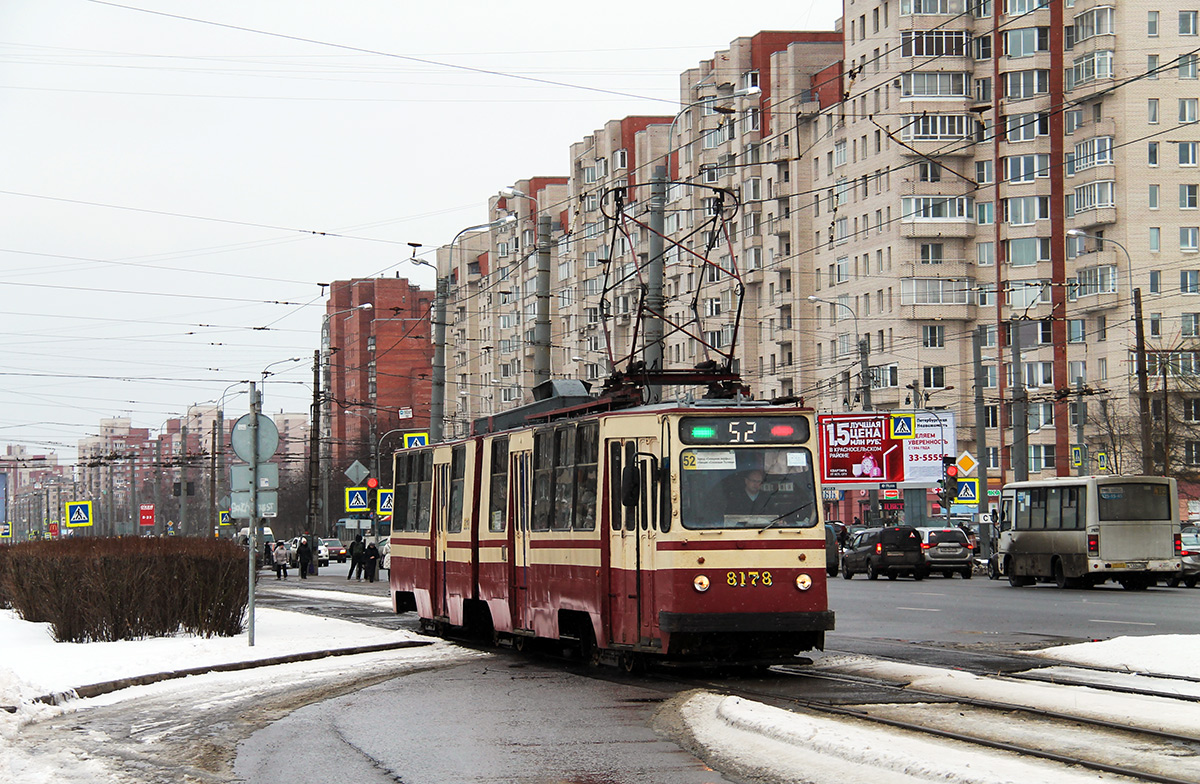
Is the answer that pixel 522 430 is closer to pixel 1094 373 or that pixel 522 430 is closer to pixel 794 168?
pixel 1094 373

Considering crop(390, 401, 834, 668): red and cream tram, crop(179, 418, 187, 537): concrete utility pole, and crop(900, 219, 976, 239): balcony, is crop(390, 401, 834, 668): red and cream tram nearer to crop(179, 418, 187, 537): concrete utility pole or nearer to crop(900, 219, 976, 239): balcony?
crop(179, 418, 187, 537): concrete utility pole

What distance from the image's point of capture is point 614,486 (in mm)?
16359

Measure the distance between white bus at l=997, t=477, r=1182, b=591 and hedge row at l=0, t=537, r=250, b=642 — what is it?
20462 millimetres

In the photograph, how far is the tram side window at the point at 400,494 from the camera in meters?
24.5

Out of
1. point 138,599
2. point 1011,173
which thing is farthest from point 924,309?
point 138,599

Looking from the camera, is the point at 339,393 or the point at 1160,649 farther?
the point at 339,393

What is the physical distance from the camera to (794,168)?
96.9 meters

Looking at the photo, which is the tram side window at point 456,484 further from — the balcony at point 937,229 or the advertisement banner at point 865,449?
the balcony at point 937,229

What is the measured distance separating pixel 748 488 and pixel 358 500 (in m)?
32.8

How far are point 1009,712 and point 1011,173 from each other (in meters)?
76.4

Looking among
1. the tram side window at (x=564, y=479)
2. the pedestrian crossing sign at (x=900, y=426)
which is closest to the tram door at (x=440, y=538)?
the tram side window at (x=564, y=479)

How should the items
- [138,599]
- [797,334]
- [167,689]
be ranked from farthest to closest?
[797,334]
[138,599]
[167,689]

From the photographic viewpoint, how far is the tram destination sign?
15.9 metres

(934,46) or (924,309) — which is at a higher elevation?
(934,46)
